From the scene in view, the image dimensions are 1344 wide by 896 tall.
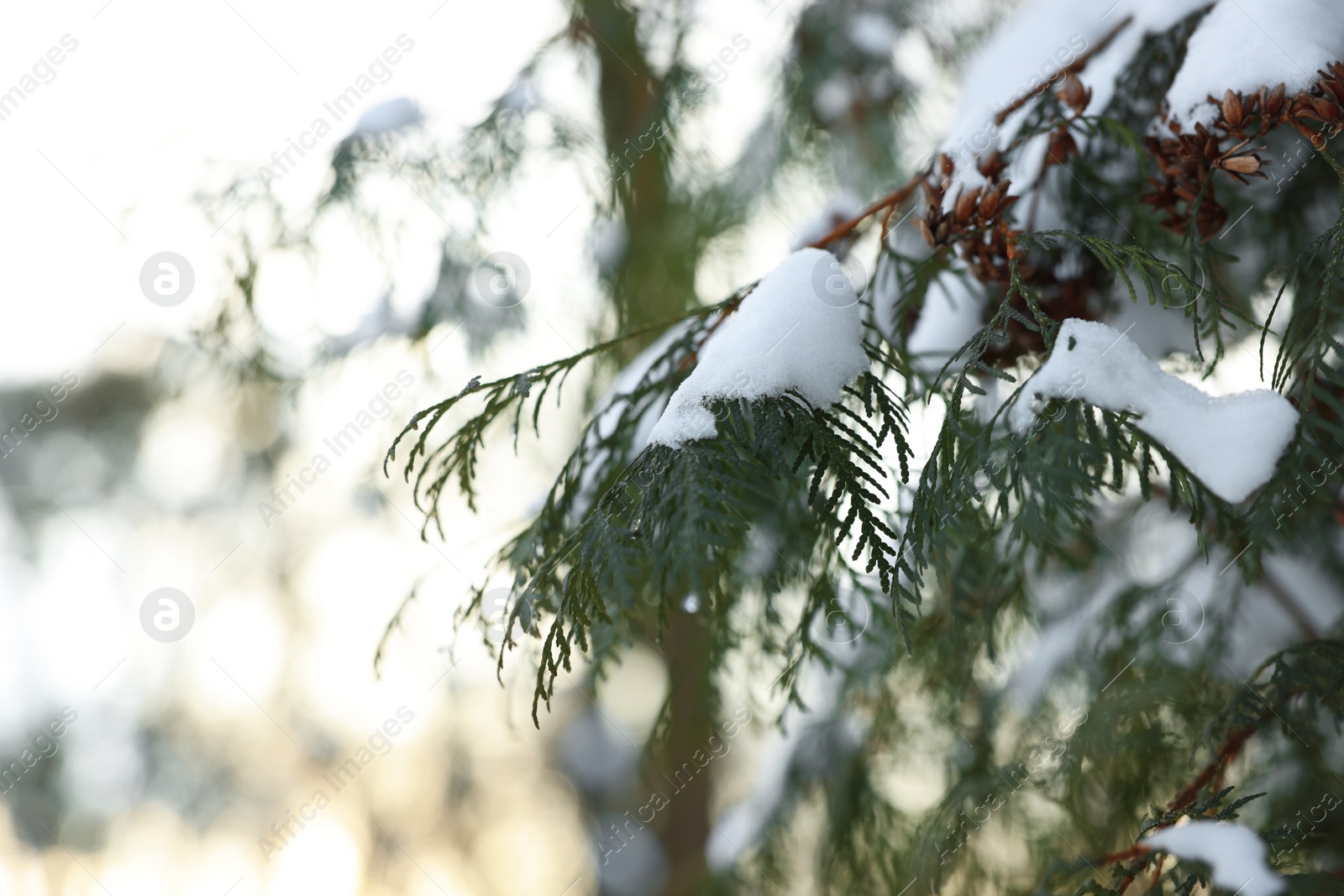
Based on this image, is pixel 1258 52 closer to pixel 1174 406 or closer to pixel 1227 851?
pixel 1174 406

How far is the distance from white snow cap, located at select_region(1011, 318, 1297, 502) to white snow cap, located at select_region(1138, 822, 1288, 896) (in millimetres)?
357

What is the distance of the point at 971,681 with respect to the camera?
1.95 meters

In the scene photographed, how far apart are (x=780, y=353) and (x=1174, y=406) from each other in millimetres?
414

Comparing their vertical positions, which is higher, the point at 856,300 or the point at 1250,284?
the point at 856,300

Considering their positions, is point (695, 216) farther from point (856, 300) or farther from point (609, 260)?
point (856, 300)

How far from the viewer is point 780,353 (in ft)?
2.77

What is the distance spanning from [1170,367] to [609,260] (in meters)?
1.47

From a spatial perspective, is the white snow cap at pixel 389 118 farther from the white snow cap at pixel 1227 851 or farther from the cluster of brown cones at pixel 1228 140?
the white snow cap at pixel 1227 851

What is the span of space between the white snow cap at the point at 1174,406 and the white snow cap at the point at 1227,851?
357 mm

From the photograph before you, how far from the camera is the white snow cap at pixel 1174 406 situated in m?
0.79

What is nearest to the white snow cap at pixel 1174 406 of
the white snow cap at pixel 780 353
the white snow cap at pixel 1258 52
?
the white snow cap at pixel 780 353

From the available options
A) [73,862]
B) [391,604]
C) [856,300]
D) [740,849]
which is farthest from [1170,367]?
[73,862]

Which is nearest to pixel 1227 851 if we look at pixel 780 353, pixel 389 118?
pixel 780 353

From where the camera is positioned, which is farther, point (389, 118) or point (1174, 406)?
point (389, 118)
